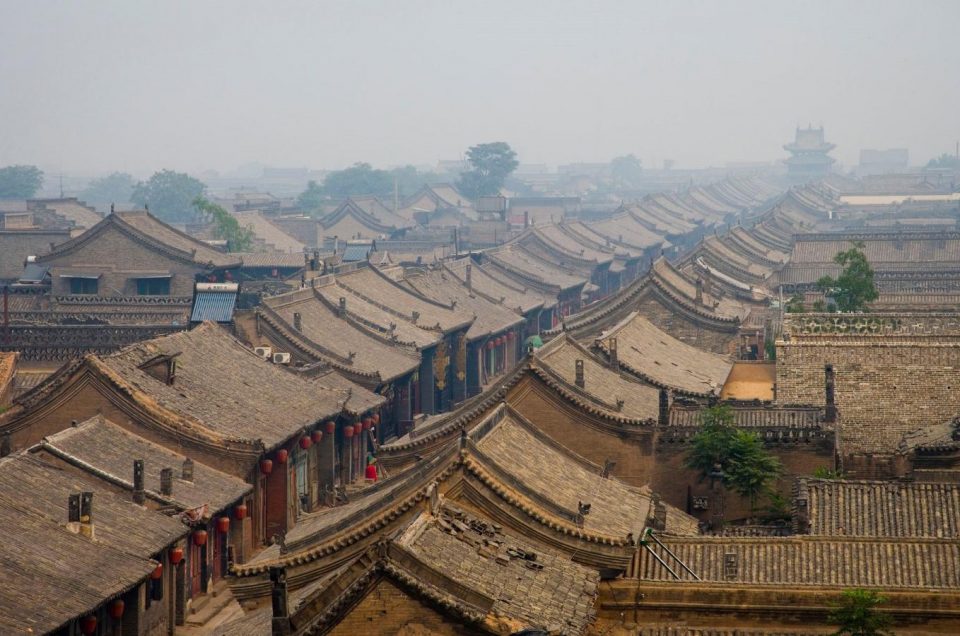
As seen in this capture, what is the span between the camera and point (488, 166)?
178 meters

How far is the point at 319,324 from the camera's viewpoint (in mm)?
54906

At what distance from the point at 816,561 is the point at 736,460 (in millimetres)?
10776

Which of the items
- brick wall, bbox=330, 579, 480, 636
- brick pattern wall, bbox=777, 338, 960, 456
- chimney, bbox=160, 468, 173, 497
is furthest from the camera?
brick pattern wall, bbox=777, 338, 960, 456

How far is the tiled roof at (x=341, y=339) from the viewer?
2062 inches

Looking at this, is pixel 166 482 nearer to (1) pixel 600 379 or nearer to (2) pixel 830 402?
(1) pixel 600 379

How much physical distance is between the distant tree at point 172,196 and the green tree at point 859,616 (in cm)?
13524

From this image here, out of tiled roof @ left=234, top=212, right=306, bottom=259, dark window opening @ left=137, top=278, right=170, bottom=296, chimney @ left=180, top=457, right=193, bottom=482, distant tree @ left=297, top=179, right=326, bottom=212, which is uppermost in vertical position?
dark window opening @ left=137, top=278, right=170, bottom=296

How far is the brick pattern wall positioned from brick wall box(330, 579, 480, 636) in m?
24.7

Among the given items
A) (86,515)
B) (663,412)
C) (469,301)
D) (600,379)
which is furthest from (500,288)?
(86,515)

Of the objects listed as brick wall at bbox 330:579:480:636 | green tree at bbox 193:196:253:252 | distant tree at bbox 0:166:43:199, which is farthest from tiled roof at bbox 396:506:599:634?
distant tree at bbox 0:166:43:199

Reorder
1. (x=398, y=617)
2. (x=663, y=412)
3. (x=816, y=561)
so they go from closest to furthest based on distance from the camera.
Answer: (x=398, y=617) < (x=816, y=561) < (x=663, y=412)

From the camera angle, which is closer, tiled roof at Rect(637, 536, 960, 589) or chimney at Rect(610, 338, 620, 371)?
tiled roof at Rect(637, 536, 960, 589)

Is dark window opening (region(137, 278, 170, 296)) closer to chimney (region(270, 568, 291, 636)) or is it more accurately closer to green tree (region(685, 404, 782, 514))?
Result: green tree (region(685, 404, 782, 514))

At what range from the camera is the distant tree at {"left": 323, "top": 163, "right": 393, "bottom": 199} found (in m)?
189
